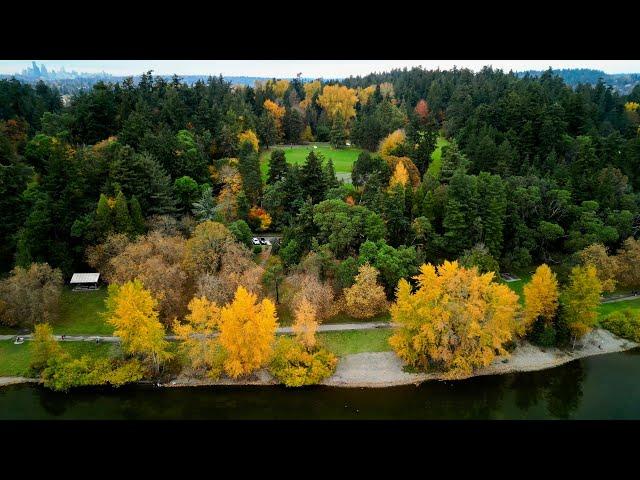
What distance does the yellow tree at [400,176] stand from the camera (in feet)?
124

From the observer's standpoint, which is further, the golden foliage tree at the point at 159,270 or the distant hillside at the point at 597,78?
the distant hillside at the point at 597,78

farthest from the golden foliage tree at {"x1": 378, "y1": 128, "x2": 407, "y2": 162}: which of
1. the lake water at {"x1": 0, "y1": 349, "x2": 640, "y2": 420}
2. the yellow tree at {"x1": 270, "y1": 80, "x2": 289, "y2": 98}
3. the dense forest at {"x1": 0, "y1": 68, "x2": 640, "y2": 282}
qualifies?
the yellow tree at {"x1": 270, "y1": 80, "x2": 289, "y2": 98}

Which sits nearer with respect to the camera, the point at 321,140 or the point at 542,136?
the point at 542,136

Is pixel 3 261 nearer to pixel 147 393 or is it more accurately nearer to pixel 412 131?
pixel 147 393

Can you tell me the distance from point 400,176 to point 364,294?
14.1m

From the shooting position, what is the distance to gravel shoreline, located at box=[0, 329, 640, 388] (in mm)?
24203

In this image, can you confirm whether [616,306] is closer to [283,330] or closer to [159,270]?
[283,330]

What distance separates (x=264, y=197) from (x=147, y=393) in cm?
1923

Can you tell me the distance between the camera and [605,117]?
2291 inches

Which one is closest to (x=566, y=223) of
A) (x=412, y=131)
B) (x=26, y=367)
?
(x=412, y=131)

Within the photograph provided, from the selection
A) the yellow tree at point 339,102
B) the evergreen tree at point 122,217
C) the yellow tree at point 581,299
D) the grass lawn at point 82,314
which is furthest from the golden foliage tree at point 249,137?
the yellow tree at point 581,299

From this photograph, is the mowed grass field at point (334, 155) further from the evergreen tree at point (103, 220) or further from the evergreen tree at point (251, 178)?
the evergreen tree at point (103, 220)

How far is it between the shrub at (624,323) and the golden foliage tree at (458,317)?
26.4 feet

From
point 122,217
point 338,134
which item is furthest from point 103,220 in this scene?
point 338,134
